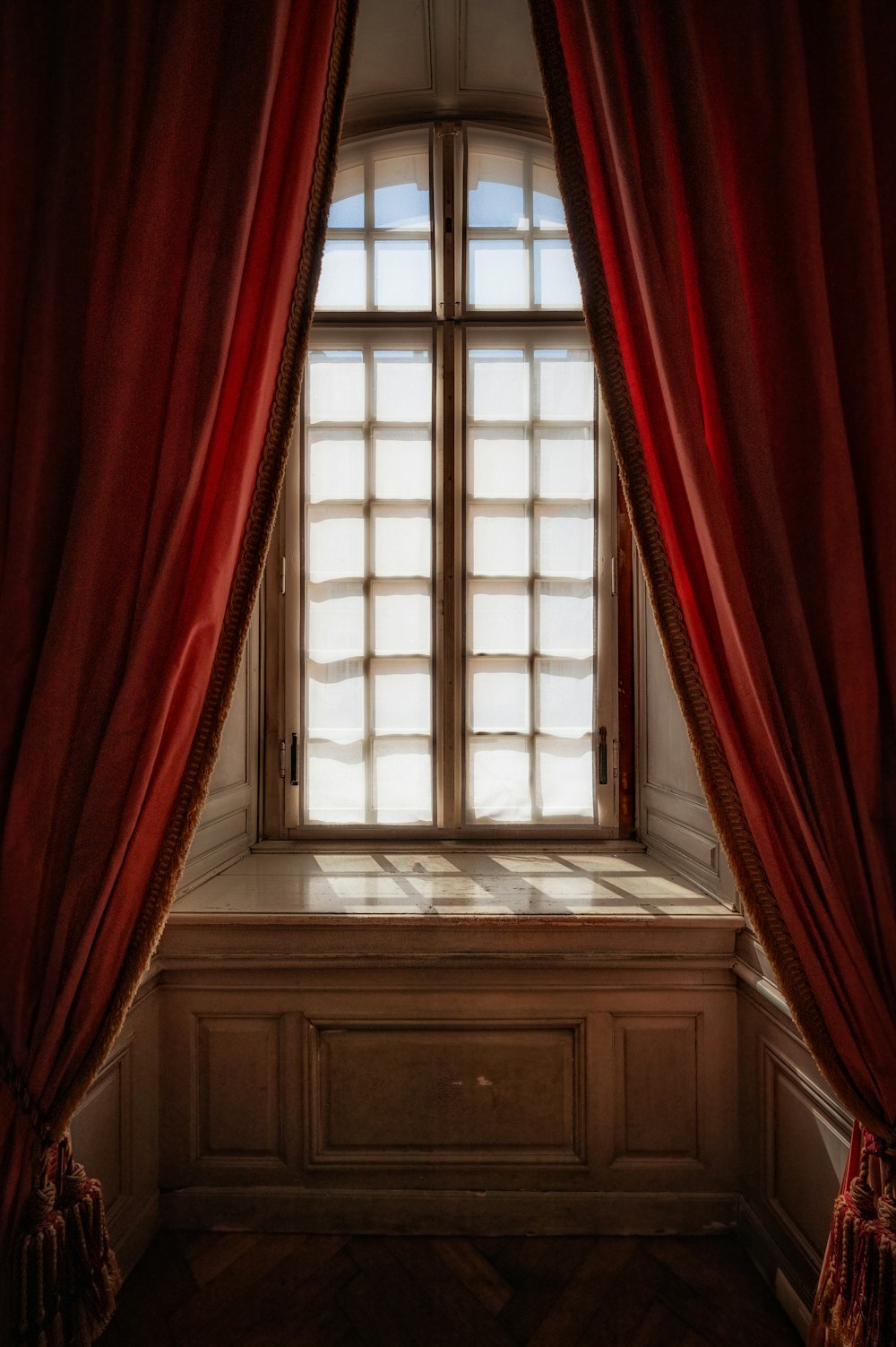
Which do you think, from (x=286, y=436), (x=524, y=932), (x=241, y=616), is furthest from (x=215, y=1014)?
(x=286, y=436)

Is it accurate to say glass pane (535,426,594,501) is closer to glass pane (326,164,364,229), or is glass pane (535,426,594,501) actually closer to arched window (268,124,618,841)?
arched window (268,124,618,841)

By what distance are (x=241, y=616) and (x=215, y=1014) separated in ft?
3.39

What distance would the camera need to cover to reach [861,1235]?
115 cm

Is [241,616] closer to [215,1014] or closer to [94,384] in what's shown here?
[94,384]

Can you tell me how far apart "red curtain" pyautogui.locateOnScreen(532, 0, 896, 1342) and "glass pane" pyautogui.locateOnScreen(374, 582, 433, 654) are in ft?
3.47

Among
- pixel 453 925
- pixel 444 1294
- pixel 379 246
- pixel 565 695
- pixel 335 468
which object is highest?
pixel 379 246

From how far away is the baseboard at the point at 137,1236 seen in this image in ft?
5.27

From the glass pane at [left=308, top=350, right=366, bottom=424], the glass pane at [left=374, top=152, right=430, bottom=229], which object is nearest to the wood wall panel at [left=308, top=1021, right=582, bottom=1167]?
the glass pane at [left=308, top=350, right=366, bottom=424]

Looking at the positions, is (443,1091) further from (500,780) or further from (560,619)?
(560,619)

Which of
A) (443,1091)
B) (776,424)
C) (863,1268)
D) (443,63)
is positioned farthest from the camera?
(443,63)

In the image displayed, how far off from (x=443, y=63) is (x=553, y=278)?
2.07 feet

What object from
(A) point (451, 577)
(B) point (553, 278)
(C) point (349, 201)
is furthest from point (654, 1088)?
(C) point (349, 201)

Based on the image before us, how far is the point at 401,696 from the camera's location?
228cm

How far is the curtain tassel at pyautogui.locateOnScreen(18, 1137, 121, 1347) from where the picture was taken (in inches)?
43.7
